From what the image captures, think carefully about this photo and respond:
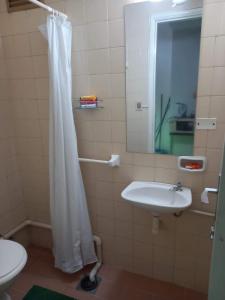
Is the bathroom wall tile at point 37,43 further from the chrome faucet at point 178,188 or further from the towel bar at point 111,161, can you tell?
the chrome faucet at point 178,188

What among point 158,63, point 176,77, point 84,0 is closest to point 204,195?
point 176,77

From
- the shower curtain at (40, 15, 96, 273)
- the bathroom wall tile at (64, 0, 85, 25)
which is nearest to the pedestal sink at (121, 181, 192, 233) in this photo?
the shower curtain at (40, 15, 96, 273)

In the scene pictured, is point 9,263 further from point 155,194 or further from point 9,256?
point 155,194

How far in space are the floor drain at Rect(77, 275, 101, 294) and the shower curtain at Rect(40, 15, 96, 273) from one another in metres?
0.11

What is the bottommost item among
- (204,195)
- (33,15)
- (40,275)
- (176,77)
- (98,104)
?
(40,275)

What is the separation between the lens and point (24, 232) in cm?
224

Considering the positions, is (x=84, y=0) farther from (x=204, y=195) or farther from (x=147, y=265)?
(x=147, y=265)

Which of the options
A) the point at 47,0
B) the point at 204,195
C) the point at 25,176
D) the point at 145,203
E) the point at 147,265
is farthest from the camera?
the point at 25,176

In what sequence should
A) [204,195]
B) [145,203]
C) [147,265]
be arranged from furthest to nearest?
[147,265] < [145,203] < [204,195]

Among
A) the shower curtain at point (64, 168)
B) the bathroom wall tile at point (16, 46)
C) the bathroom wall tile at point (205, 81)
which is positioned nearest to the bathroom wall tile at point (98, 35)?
the shower curtain at point (64, 168)

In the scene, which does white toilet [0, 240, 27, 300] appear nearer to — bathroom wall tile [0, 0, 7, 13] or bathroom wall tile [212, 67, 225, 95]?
bathroom wall tile [212, 67, 225, 95]

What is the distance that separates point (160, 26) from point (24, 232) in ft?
7.25

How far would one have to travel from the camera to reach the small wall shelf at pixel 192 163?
1.47 meters

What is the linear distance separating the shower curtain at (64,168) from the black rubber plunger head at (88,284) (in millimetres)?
110
